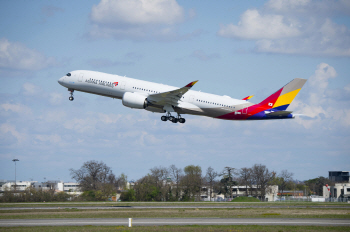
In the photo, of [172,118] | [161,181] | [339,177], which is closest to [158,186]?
[161,181]

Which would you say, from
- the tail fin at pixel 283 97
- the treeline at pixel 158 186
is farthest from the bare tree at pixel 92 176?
the tail fin at pixel 283 97

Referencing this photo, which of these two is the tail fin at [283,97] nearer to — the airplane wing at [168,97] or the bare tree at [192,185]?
the airplane wing at [168,97]

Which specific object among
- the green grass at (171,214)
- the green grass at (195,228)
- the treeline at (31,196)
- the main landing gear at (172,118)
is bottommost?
the treeline at (31,196)

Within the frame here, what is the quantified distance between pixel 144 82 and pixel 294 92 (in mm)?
21412

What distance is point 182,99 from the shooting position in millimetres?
58906

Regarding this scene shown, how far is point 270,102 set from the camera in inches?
2308

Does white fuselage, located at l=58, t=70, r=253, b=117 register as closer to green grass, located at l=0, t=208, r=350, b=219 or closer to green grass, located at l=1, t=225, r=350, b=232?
green grass, located at l=0, t=208, r=350, b=219


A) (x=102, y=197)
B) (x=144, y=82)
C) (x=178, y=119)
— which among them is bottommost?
(x=102, y=197)

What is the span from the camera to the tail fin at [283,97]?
192 feet

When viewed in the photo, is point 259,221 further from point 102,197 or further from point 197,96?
point 102,197

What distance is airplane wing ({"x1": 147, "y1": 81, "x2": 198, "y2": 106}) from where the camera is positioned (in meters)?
55.6

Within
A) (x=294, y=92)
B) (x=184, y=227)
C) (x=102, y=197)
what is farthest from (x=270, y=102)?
(x=102, y=197)

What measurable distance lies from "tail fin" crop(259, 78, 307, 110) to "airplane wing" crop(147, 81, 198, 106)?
1148 cm

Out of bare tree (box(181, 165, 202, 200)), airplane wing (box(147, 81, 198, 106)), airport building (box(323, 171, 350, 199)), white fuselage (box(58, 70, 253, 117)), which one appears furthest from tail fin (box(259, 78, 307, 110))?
airport building (box(323, 171, 350, 199))
